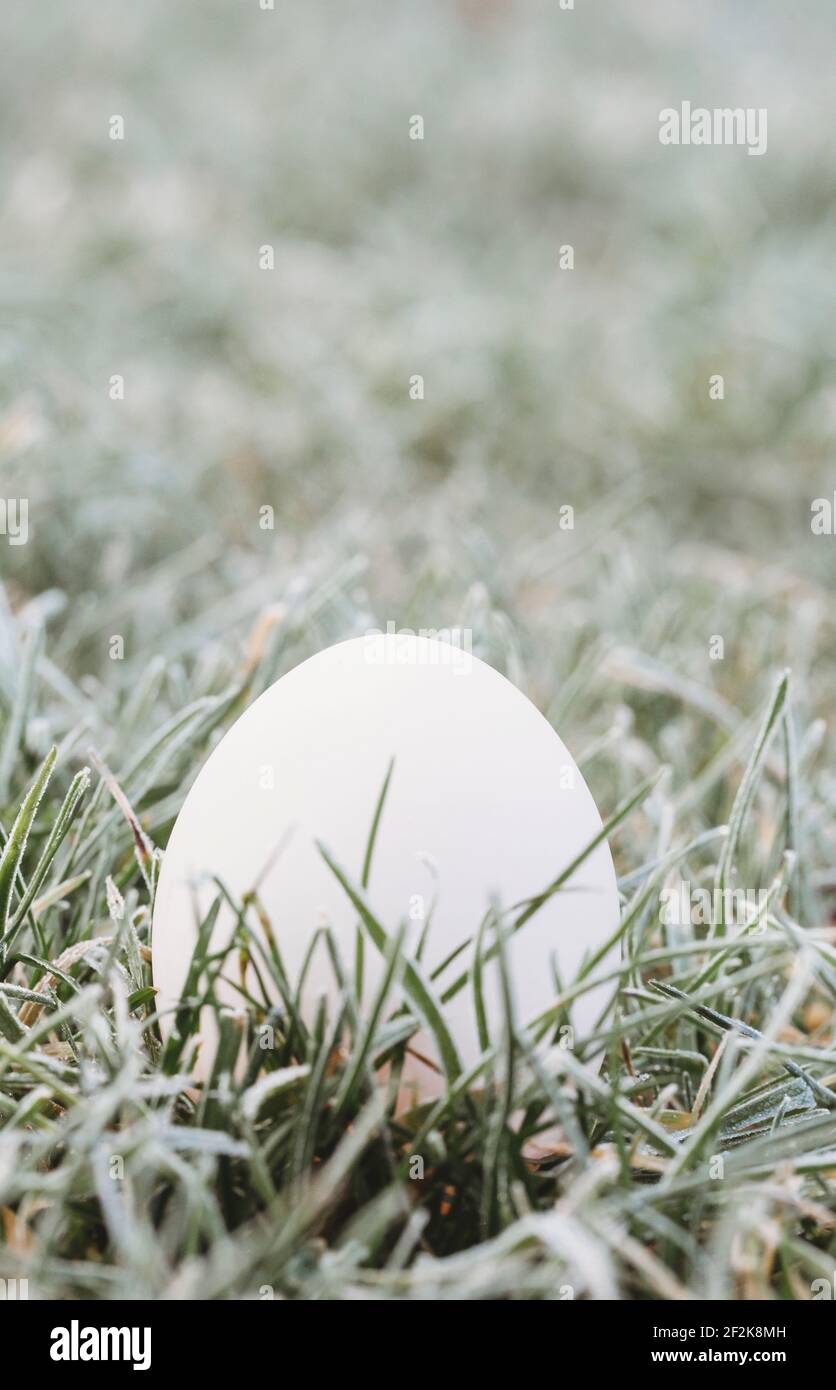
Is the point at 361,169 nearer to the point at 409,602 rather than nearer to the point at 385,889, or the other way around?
the point at 409,602

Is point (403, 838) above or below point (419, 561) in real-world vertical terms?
below

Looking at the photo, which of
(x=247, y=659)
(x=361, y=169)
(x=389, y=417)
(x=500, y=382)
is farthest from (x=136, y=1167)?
(x=361, y=169)

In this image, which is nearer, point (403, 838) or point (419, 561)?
point (403, 838)
